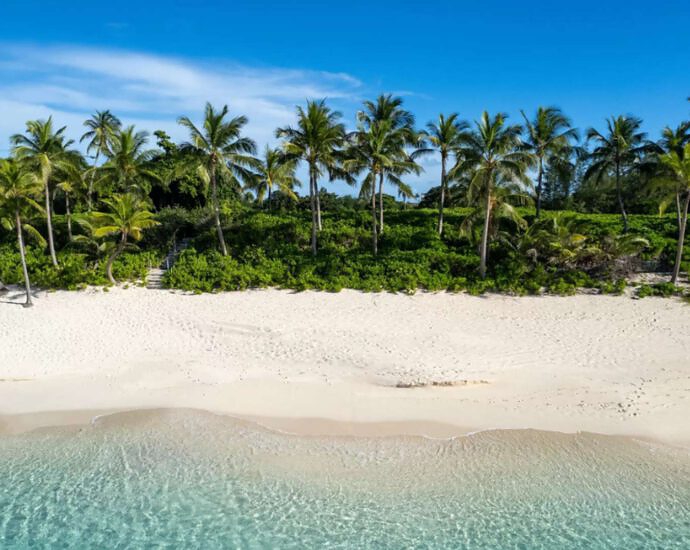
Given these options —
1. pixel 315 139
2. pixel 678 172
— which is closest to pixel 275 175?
pixel 315 139

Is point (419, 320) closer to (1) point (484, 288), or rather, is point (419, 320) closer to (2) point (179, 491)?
(1) point (484, 288)

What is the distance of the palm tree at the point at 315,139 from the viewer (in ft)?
74.4

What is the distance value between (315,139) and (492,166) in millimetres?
8028

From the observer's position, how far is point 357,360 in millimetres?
14469

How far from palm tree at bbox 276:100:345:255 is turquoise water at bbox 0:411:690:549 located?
560 inches

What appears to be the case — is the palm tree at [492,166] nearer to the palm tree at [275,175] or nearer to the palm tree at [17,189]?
the palm tree at [275,175]

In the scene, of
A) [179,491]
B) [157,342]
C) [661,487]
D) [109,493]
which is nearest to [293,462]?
[179,491]

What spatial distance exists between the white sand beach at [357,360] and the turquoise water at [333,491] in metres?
0.89

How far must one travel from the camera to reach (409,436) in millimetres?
10852

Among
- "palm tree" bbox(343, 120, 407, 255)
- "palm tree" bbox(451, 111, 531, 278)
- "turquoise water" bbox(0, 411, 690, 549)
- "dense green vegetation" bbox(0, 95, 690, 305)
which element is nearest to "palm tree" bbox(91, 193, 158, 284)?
"dense green vegetation" bbox(0, 95, 690, 305)

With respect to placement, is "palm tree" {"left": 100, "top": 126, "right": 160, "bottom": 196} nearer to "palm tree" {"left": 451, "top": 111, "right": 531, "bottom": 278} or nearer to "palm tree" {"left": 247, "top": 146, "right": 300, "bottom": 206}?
"palm tree" {"left": 247, "top": 146, "right": 300, "bottom": 206}

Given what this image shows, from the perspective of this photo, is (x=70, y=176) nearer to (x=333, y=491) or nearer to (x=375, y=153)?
(x=375, y=153)

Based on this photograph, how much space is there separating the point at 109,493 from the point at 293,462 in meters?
3.43

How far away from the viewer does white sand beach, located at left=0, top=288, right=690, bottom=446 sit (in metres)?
11.8
